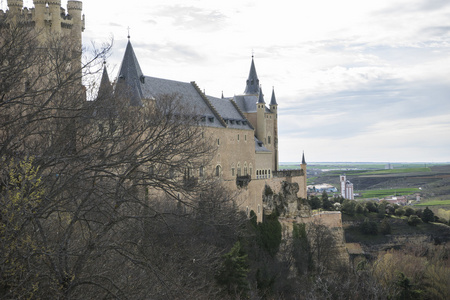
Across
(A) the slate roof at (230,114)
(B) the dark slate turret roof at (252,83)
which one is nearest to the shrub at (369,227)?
(B) the dark slate turret roof at (252,83)

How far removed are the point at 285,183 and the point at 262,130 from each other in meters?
6.81

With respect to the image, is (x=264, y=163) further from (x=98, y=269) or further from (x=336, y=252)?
(x=98, y=269)

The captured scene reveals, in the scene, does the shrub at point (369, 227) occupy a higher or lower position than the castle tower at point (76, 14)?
lower

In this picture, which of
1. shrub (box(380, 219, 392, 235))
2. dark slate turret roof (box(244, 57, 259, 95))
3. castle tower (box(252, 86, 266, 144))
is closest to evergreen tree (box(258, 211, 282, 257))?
castle tower (box(252, 86, 266, 144))

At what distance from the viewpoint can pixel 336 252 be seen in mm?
60562

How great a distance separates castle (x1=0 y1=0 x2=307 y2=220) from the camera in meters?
36.1

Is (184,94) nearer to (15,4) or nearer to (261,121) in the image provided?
(261,121)

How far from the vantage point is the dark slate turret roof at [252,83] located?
64250 millimetres

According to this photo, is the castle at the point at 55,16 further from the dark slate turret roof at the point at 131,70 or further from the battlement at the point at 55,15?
the dark slate turret roof at the point at 131,70

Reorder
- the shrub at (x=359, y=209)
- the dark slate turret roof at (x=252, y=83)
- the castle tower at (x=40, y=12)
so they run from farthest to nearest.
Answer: the shrub at (x=359, y=209) < the dark slate turret roof at (x=252, y=83) < the castle tower at (x=40, y=12)

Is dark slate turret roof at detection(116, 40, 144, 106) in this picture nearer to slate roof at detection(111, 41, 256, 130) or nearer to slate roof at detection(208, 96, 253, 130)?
slate roof at detection(111, 41, 256, 130)

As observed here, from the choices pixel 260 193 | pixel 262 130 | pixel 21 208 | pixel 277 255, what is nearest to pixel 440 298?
pixel 277 255

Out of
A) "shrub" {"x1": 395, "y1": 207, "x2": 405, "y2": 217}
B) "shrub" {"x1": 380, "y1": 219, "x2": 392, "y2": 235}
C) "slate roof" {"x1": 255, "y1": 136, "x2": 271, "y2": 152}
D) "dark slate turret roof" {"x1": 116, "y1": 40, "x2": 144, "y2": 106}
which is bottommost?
"shrub" {"x1": 380, "y1": 219, "x2": 392, "y2": 235}

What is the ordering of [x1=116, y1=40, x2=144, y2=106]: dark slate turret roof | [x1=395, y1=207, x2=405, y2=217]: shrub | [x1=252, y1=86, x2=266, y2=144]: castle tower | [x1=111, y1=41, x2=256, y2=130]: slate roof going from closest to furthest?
[x1=111, y1=41, x2=256, y2=130]: slate roof → [x1=116, y1=40, x2=144, y2=106]: dark slate turret roof → [x1=252, y1=86, x2=266, y2=144]: castle tower → [x1=395, y1=207, x2=405, y2=217]: shrub
